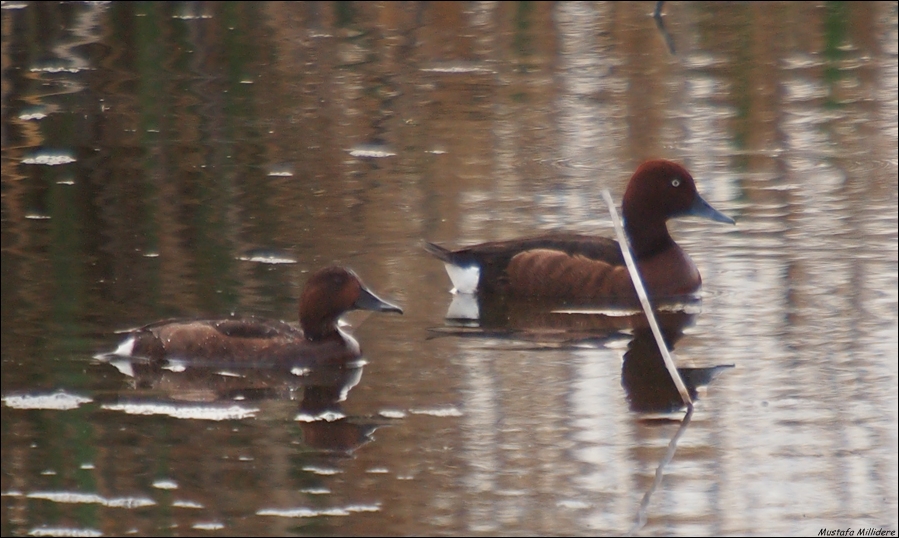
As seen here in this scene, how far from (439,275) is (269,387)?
2.04 metres

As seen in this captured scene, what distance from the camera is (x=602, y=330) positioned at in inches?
320

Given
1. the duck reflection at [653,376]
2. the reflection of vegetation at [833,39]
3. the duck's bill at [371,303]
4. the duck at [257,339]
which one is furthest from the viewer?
the reflection of vegetation at [833,39]

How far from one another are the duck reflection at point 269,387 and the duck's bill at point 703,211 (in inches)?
103

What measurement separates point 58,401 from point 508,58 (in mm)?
9325

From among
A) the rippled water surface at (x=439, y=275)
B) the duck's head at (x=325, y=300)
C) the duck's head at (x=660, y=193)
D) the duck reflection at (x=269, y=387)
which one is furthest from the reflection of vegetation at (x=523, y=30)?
the duck reflection at (x=269, y=387)

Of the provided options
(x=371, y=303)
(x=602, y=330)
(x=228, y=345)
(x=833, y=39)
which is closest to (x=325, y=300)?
(x=371, y=303)

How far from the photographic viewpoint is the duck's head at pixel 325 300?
761 centimetres

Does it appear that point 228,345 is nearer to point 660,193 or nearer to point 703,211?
point 660,193

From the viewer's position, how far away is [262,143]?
39.9 ft

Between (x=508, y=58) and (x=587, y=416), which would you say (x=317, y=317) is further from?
(x=508, y=58)

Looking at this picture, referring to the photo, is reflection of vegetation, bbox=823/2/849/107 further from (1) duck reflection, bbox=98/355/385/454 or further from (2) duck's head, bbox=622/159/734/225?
(1) duck reflection, bbox=98/355/385/454

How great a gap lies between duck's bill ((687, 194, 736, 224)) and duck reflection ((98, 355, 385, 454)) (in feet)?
8.62

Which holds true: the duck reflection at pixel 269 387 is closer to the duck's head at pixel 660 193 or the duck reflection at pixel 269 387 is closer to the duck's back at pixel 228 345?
the duck's back at pixel 228 345

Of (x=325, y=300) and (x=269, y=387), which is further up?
(x=325, y=300)
